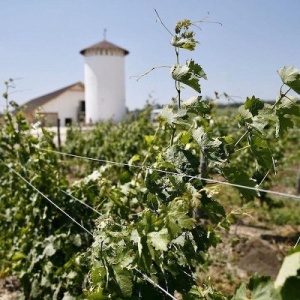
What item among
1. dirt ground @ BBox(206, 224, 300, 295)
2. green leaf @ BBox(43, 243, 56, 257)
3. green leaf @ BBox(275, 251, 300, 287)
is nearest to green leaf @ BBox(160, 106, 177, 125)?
green leaf @ BBox(275, 251, 300, 287)

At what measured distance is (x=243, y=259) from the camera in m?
4.25

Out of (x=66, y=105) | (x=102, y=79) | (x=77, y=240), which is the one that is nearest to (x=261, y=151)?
(x=77, y=240)

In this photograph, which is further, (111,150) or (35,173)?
(111,150)

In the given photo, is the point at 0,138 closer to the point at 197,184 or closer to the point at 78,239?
the point at 78,239

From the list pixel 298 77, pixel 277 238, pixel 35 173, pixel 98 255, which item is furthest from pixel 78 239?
pixel 277 238

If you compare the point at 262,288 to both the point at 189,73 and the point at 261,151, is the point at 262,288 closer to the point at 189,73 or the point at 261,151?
the point at 261,151

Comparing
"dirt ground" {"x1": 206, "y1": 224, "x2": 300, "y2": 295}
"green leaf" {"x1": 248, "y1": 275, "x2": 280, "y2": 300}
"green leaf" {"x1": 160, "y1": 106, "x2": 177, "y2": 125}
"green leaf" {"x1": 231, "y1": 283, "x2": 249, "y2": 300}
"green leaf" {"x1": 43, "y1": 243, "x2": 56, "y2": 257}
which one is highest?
"green leaf" {"x1": 160, "y1": 106, "x2": 177, "y2": 125}

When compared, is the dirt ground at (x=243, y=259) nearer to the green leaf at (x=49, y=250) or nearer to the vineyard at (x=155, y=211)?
the vineyard at (x=155, y=211)

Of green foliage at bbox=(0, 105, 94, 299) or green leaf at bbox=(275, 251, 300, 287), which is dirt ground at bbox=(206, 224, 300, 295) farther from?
green leaf at bbox=(275, 251, 300, 287)

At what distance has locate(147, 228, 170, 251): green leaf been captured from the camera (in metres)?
1.21

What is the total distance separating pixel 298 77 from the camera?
4.46 feet

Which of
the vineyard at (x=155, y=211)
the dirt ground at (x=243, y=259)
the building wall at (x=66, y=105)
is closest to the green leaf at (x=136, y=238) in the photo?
the vineyard at (x=155, y=211)

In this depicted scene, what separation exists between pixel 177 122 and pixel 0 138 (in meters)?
2.41

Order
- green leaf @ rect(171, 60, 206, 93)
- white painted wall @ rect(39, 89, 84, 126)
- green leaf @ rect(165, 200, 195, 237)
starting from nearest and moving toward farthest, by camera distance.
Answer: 1. green leaf @ rect(165, 200, 195, 237)
2. green leaf @ rect(171, 60, 206, 93)
3. white painted wall @ rect(39, 89, 84, 126)
